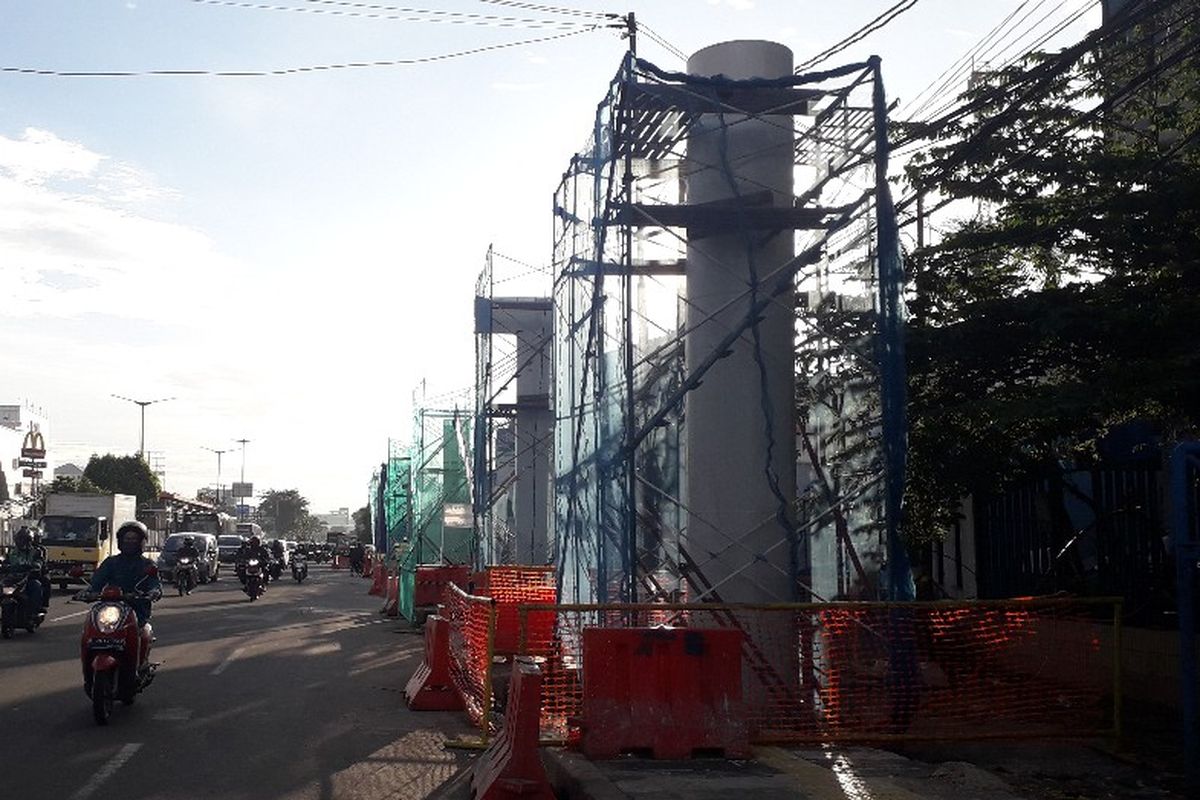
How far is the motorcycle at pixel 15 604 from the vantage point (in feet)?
64.3

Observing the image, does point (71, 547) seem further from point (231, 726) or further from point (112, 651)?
point (231, 726)

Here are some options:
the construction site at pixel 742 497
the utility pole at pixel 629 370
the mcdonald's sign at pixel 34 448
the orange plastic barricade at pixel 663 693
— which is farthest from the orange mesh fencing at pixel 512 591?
the mcdonald's sign at pixel 34 448

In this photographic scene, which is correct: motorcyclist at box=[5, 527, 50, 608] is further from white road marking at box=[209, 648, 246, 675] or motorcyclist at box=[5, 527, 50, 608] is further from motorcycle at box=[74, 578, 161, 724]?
motorcycle at box=[74, 578, 161, 724]

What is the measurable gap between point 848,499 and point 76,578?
85.7 feet

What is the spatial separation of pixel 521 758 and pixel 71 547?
2916 cm

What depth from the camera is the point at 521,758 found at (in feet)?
25.7

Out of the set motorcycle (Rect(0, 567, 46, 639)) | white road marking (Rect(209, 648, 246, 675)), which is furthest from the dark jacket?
motorcycle (Rect(0, 567, 46, 639))

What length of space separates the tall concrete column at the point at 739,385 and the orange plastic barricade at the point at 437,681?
2750 millimetres

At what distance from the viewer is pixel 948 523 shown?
1625cm

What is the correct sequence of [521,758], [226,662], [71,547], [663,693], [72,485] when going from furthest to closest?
1. [72,485]
2. [71,547]
3. [226,662]
4. [663,693]
5. [521,758]

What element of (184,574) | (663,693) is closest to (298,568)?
(184,574)

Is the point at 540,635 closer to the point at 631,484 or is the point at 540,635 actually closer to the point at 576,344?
the point at 631,484

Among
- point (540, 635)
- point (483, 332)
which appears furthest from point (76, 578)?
point (540, 635)

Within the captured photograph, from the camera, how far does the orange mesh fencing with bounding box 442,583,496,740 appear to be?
10.3 m
